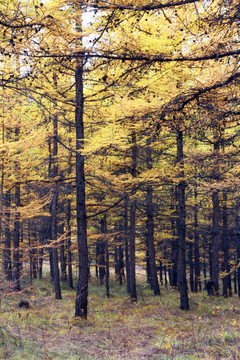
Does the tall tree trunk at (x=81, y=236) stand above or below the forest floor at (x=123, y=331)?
above

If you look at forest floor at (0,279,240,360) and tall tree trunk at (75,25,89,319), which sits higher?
tall tree trunk at (75,25,89,319)

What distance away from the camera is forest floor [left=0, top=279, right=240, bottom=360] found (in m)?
5.98

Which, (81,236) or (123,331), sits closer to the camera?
(123,331)

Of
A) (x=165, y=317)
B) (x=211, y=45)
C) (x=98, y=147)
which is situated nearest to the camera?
(x=211, y=45)

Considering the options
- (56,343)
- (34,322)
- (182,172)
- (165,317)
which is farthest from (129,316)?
(182,172)

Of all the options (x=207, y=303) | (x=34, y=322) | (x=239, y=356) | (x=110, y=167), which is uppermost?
(x=110, y=167)

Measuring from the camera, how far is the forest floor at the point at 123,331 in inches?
236

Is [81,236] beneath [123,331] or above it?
above

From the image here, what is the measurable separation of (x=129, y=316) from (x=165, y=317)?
1.30m

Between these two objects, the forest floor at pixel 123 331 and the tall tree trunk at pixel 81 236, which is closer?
the forest floor at pixel 123 331

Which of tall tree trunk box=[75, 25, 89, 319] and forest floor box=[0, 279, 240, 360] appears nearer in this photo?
forest floor box=[0, 279, 240, 360]

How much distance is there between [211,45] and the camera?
4777mm

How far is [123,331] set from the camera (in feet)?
27.8

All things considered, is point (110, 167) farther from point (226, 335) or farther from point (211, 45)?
Answer: point (211, 45)
